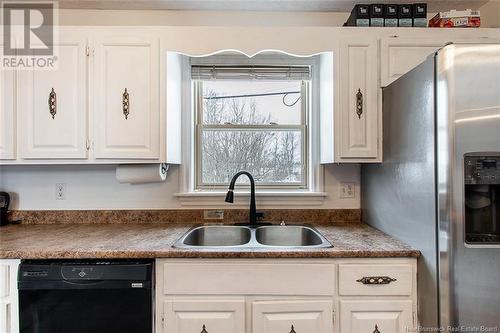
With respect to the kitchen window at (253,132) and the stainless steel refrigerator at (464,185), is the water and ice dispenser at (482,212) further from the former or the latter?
the kitchen window at (253,132)

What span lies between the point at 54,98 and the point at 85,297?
1132mm

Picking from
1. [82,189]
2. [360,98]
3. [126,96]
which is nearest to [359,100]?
[360,98]

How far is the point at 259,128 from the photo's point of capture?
213 centimetres

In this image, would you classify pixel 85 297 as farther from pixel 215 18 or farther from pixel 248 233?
pixel 215 18

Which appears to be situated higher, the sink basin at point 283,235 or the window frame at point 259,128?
the window frame at point 259,128

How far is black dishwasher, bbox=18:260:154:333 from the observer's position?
129 centimetres

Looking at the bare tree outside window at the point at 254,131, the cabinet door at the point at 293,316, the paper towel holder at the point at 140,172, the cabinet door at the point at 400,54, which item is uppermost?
the cabinet door at the point at 400,54

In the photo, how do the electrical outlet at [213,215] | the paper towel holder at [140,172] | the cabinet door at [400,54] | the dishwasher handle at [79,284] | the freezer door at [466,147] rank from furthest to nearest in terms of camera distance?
the electrical outlet at [213,215] < the paper towel holder at [140,172] < the cabinet door at [400,54] < the dishwasher handle at [79,284] < the freezer door at [466,147]

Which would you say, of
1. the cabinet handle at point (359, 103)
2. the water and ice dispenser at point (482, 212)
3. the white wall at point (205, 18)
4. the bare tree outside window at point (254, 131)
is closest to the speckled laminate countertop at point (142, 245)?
the water and ice dispenser at point (482, 212)

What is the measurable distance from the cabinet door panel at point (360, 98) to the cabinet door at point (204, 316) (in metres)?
1.05

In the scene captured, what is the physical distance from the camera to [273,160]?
213cm

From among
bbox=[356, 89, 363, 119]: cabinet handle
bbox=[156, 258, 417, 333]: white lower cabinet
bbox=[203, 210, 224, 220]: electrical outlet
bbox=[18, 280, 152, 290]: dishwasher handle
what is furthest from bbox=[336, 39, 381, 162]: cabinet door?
bbox=[18, 280, 152, 290]: dishwasher handle

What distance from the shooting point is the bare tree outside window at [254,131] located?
2121 millimetres

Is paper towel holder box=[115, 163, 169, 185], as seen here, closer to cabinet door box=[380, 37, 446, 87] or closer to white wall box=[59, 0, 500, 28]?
white wall box=[59, 0, 500, 28]
